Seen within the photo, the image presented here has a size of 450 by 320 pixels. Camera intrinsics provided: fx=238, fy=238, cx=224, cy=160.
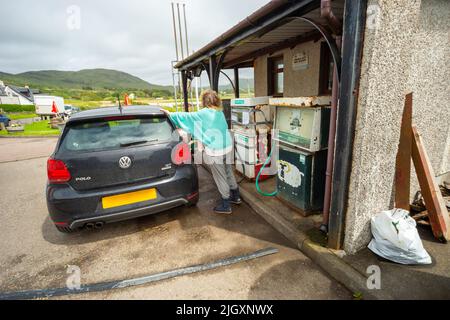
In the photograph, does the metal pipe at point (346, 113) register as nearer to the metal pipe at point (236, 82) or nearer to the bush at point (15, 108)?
the metal pipe at point (236, 82)

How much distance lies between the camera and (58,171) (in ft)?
8.90

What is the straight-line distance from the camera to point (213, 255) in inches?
106

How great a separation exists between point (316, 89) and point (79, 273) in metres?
5.78

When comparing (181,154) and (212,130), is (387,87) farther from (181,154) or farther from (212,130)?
(181,154)

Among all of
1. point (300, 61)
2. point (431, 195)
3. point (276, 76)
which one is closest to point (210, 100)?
point (431, 195)

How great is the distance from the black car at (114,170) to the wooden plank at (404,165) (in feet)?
8.46

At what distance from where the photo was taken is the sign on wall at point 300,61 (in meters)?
5.93

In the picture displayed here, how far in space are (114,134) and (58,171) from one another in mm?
732

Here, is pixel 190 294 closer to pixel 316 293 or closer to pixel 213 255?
pixel 213 255

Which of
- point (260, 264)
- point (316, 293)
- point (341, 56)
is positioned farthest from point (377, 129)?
point (260, 264)

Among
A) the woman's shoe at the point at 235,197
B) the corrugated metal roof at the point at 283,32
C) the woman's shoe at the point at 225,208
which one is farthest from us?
the woman's shoe at the point at 235,197

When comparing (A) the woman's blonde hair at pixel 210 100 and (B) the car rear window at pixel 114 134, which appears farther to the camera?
(A) the woman's blonde hair at pixel 210 100

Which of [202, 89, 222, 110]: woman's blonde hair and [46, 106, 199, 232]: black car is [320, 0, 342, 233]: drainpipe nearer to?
[202, 89, 222, 110]: woman's blonde hair

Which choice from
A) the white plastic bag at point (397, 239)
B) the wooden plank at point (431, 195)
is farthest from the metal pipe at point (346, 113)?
the wooden plank at point (431, 195)
